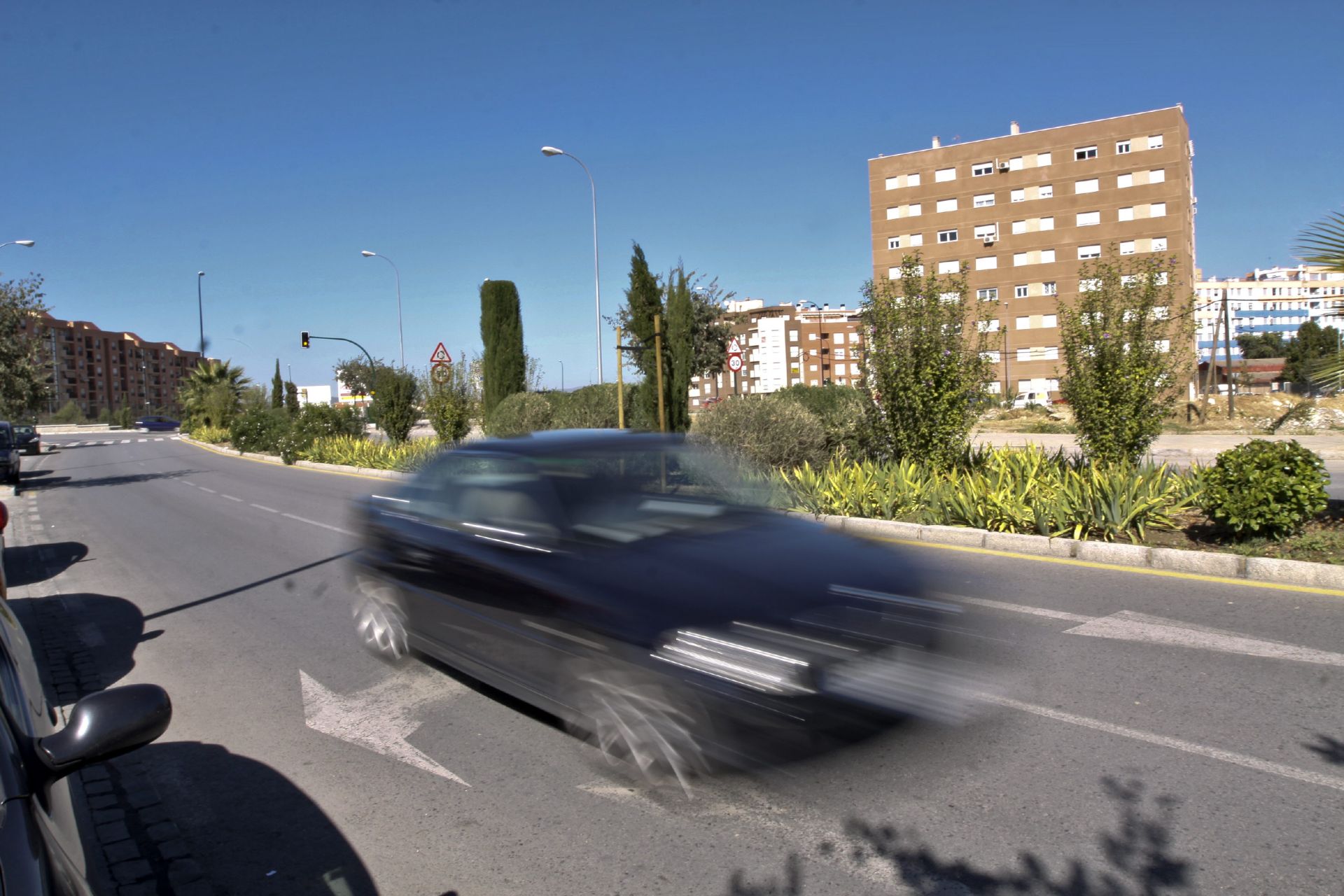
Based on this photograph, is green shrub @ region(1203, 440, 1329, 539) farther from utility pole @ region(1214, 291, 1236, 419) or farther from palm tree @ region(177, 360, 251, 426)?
palm tree @ region(177, 360, 251, 426)

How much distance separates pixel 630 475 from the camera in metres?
4.99

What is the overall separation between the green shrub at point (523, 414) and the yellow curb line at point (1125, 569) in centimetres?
1350

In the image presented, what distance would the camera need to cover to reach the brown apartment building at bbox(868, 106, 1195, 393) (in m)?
61.1

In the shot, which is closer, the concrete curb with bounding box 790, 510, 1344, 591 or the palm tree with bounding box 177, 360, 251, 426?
the concrete curb with bounding box 790, 510, 1344, 591

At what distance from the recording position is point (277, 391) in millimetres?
49031

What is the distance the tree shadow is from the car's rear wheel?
279 centimetres

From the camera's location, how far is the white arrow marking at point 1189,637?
208 inches

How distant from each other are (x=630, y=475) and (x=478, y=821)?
203cm

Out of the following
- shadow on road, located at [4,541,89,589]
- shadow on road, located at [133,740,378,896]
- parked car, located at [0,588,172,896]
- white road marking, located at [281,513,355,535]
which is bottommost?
shadow on road, located at [133,740,378,896]

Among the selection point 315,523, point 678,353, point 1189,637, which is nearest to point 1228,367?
point 678,353

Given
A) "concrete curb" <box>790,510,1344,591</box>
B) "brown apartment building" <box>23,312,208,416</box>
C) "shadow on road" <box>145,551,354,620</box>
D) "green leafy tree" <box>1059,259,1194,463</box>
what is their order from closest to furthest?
"concrete curb" <box>790,510,1344,591</box> < "shadow on road" <box>145,551,354,620</box> < "green leafy tree" <box>1059,259,1194,463</box> < "brown apartment building" <box>23,312,208,416</box>

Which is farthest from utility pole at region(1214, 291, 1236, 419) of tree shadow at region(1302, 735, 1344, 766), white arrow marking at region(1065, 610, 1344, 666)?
tree shadow at region(1302, 735, 1344, 766)

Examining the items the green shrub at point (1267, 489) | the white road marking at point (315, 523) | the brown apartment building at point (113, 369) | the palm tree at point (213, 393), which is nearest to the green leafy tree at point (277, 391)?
the palm tree at point (213, 393)

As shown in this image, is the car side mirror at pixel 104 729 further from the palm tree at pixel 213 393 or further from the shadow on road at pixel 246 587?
the palm tree at pixel 213 393
